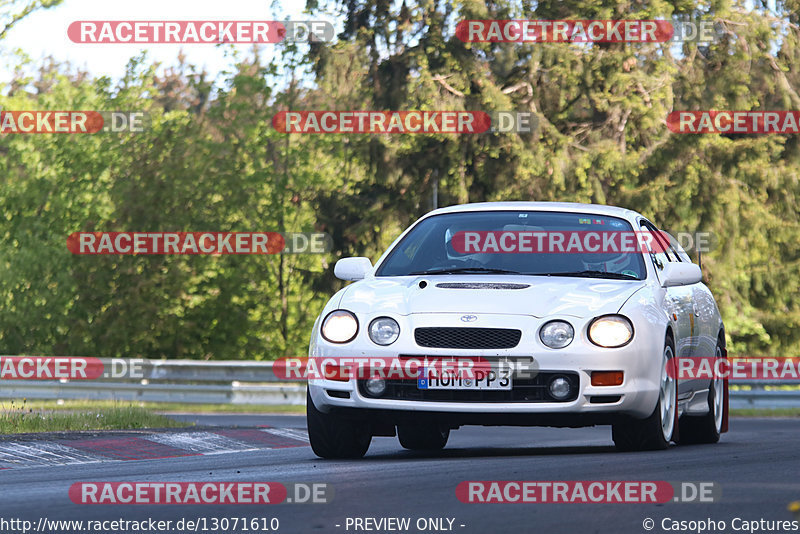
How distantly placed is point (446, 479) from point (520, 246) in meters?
2.76

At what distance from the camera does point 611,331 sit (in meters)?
8.45

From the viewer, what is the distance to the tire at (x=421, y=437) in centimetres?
1030

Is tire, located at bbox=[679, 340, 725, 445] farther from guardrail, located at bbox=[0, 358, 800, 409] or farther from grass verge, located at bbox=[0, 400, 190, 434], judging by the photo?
guardrail, located at bbox=[0, 358, 800, 409]

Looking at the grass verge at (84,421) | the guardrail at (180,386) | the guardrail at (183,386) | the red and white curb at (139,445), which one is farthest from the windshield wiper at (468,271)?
the guardrail at (180,386)

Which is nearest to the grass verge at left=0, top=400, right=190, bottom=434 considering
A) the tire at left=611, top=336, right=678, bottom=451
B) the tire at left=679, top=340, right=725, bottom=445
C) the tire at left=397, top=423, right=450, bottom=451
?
the tire at left=397, top=423, right=450, bottom=451

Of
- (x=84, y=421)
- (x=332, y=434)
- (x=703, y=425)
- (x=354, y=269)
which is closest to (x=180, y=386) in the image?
(x=84, y=421)

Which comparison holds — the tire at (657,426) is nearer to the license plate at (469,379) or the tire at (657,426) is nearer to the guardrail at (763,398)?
Answer: the license plate at (469,379)

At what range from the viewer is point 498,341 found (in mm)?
8320

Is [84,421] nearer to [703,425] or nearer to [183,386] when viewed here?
[703,425]

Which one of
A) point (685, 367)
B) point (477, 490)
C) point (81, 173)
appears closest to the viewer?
point (477, 490)

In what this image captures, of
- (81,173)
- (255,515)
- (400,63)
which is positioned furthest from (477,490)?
(81,173)

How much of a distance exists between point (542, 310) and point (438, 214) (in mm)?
1957

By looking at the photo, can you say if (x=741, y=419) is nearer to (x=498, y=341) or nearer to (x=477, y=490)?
(x=498, y=341)

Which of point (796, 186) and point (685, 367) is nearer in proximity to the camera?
point (685, 367)
